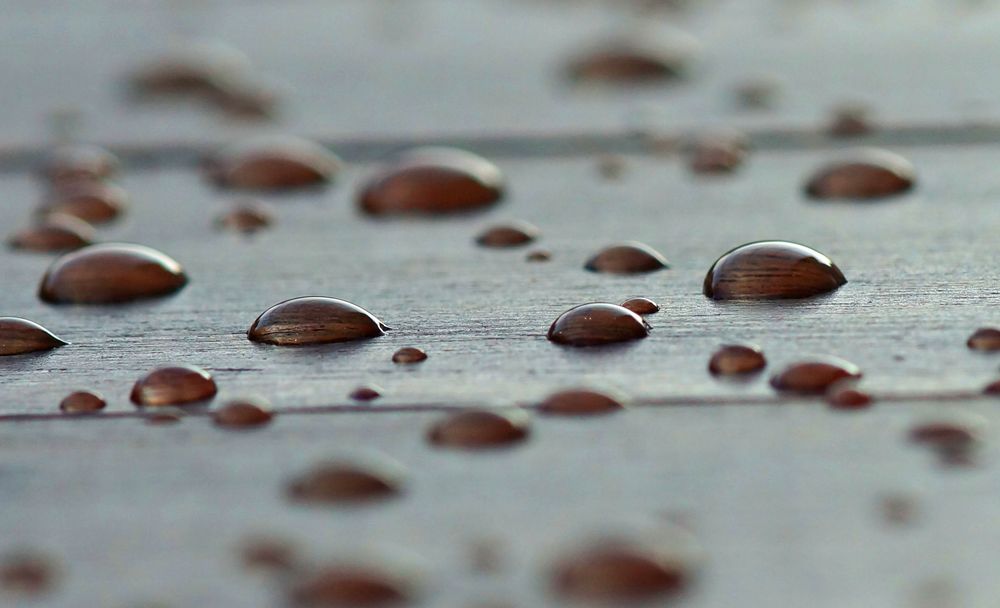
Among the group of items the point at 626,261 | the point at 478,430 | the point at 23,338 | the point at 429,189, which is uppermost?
the point at 429,189

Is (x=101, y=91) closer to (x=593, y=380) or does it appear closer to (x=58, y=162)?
(x=58, y=162)

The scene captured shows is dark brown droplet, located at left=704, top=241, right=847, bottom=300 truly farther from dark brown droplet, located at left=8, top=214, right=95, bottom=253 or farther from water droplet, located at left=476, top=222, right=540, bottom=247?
dark brown droplet, located at left=8, top=214, right=95, bottom=253

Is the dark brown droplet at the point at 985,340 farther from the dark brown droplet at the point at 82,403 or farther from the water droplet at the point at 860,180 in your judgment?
the dark brown droplet at the point at 82,403

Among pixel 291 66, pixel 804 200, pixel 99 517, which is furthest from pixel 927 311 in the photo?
pixel 291 66

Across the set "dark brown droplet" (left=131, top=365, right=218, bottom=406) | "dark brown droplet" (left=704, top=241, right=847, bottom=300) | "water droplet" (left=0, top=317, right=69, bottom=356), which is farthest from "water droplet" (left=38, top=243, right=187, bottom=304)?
"dark brown droplet" (left=704, top=241, right=847, bottom=300)

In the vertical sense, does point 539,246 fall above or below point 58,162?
below

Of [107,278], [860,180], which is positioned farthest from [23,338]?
[860,180]

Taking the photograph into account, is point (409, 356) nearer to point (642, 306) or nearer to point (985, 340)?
point (642, 306)
